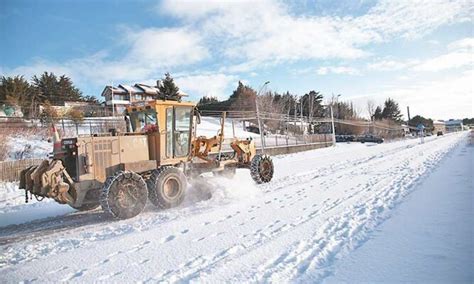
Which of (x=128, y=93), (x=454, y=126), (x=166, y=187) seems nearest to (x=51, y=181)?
(x=166, y=187)

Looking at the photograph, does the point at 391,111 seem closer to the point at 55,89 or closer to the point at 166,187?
the point at 55,89

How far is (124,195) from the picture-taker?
7652 millimetres

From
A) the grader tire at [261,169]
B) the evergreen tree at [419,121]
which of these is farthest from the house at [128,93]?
the evergreen tree at [419,121]

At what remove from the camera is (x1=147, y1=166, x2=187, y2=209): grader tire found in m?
8.32

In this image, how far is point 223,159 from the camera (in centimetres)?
1108

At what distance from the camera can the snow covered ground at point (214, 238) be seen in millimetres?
4484

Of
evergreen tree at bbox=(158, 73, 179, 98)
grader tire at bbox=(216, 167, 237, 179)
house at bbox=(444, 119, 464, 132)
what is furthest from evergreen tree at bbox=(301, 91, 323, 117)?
house at bbox=(444, 119, 464, 132)

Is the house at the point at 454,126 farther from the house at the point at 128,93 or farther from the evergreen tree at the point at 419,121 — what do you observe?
the house at the point at 128,93

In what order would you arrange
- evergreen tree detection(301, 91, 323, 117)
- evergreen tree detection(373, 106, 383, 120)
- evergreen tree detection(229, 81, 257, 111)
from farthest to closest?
evergreen tree detection(373, 106, 383, 120) → evergreen tree detection(301, 91, 323, 117) → evergreen tree detection(229, 81, 257, 111)

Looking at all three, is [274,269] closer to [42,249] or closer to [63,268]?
[63,268]

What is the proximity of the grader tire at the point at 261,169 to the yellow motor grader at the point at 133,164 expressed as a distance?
1212 millimetres

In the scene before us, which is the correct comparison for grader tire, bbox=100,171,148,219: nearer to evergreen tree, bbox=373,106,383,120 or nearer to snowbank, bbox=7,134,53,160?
snowbank, bbox=7,134,53,160

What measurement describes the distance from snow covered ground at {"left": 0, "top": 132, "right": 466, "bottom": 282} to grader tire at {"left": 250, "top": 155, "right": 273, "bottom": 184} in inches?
73.8

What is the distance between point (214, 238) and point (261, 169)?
6251mm
